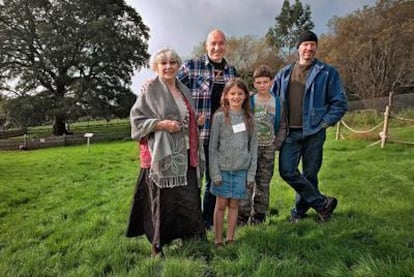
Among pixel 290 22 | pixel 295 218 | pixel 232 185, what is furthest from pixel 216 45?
pixel 290 22

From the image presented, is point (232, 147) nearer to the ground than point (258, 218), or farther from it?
farther from it

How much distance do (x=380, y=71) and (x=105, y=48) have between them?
20.0 metres

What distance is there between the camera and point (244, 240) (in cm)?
330

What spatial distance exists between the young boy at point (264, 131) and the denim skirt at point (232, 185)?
33 centimetres

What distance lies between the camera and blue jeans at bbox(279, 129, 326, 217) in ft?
12.6

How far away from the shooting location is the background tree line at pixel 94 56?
2195cm

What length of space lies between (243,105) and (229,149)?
1.51 feet

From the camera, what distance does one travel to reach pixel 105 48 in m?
26.7

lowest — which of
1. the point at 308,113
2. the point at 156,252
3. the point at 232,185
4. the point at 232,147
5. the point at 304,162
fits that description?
the point at 156,252

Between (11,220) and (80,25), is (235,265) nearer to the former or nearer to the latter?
(11,220)

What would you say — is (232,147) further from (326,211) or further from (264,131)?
(326,211)

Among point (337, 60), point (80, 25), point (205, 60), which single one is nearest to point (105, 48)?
point (80, 25)

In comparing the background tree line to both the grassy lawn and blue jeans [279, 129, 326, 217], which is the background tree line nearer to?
the grassy lawn

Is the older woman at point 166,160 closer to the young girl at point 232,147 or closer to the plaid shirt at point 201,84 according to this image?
the young girl at point 232,147
